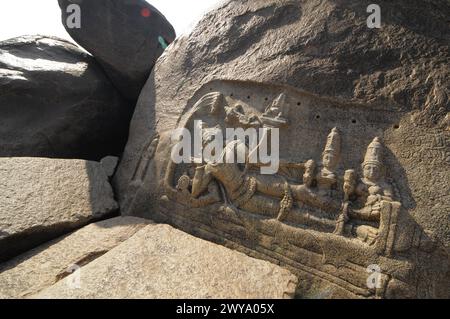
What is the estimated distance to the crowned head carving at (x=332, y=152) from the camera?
1.90 meters

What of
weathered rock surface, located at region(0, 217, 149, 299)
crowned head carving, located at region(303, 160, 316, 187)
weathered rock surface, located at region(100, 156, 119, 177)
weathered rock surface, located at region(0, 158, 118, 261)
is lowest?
weathered rock surface, located at region(0, 217, 149, 299)

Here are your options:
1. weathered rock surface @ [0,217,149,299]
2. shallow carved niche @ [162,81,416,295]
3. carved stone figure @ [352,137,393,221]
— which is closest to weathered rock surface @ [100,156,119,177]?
weathered rock surface @ [0,217,149,299]

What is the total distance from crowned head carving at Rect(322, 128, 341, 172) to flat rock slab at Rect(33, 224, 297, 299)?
614 millimetres

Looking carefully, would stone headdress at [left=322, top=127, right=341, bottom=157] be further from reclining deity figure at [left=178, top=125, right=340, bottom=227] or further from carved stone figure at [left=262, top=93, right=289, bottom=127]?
carved stone figure at [left=262, top=93, right=289, bottom=127]

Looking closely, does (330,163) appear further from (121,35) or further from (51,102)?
(51,102)

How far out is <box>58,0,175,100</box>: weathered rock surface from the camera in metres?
3.11

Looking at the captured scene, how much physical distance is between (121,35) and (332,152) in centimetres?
221

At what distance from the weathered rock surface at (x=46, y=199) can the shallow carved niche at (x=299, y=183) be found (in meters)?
0.61

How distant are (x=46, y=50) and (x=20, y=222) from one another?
6.09 feet

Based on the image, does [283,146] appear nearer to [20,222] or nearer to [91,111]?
[20,222]

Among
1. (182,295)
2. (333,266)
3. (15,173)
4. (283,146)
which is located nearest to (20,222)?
(15,173)

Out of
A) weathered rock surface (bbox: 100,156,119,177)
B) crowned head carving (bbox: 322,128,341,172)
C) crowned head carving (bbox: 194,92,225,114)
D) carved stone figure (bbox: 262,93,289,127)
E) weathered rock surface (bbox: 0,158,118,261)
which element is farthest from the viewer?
weathered rock surface (bbox: 100,156,119,177)

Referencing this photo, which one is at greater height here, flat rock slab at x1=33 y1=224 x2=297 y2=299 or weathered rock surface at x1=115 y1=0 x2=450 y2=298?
weathered rock surface at x1=115 y1=0 x2=450 y2=298

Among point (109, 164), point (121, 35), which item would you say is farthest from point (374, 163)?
point (121, 35)
